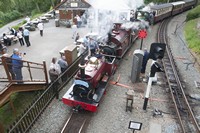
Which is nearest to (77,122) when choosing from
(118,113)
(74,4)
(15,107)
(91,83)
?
(91,83)

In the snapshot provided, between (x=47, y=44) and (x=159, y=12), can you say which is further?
(x=159, y=12)

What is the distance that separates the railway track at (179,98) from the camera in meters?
7.72

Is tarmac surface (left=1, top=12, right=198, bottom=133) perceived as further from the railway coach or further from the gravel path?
the railway coach

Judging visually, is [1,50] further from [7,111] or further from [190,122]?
[190,122]

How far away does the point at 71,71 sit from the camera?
10.5 m

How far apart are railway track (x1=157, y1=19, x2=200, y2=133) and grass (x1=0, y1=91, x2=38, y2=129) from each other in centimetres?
729

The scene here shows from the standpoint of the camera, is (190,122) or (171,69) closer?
(190,122)

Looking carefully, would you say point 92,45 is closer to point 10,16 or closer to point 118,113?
point 118,113

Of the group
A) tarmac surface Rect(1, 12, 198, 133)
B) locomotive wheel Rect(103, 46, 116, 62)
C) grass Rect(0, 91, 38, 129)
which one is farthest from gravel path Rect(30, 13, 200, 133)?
grass Rect(0, 91, 38, 129)

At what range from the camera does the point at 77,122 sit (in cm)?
776

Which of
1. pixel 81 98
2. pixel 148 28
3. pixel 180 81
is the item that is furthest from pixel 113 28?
pixel 148 28

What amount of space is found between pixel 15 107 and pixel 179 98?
8.27 meters

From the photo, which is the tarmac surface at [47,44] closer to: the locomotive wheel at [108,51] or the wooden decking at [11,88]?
the wooden decking at [11,88]

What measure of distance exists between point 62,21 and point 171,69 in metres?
13.4
